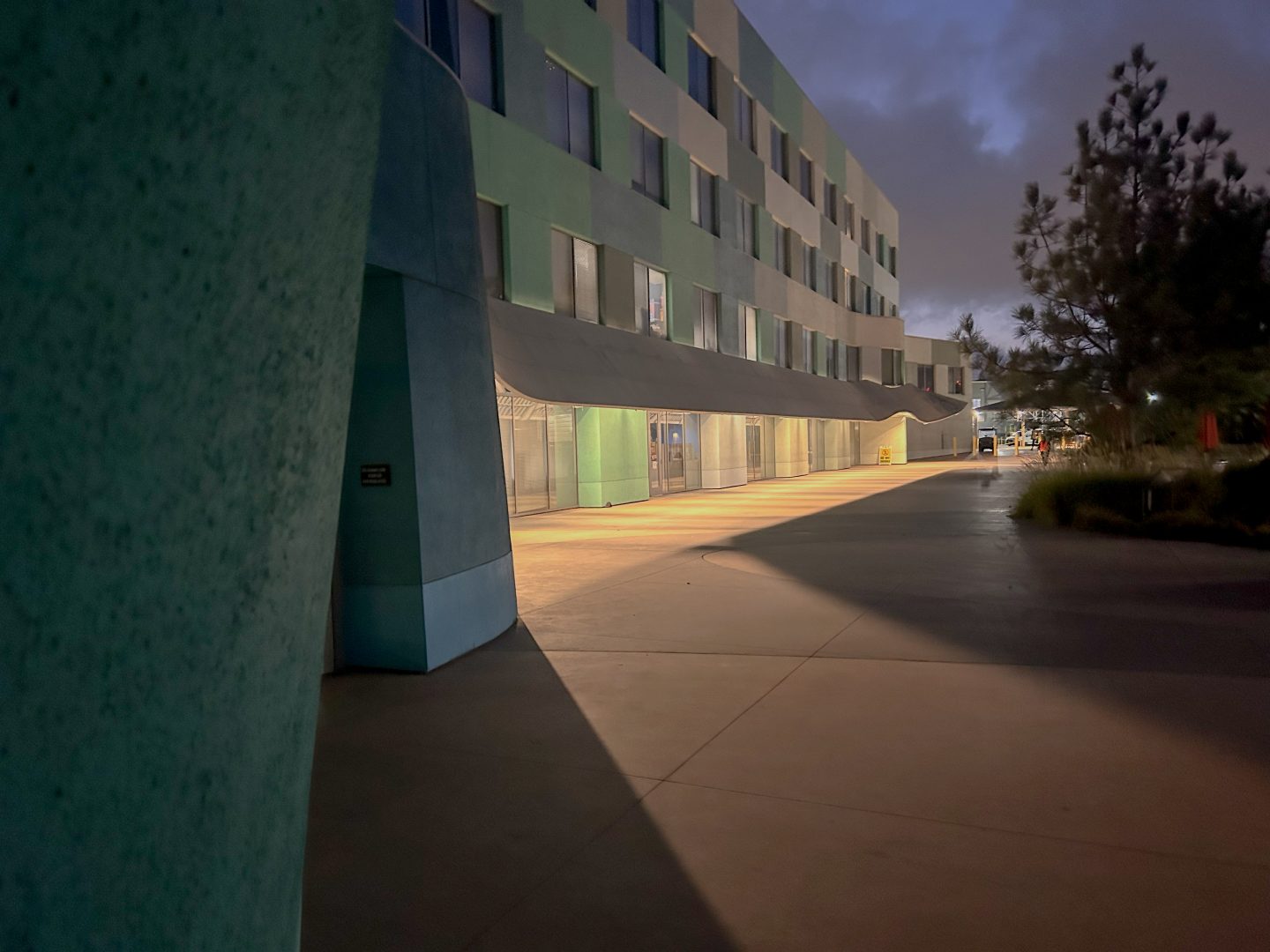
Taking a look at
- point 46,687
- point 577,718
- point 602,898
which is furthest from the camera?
point 577,718

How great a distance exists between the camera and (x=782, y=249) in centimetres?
3488

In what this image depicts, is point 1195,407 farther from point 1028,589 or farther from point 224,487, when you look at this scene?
point 224,487

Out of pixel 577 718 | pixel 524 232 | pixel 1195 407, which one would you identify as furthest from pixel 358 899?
pixel 1195 407

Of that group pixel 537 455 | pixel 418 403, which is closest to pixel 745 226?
pixel 537 455

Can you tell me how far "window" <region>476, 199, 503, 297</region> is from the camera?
17859 millimetres

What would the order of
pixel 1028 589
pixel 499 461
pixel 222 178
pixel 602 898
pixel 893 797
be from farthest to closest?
1. pixel 1028 589
2. pixel 499 461
3. pixel 893 797
4. pixel 602 898
5. pixel 222 178

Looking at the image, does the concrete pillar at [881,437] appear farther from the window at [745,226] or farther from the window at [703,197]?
the window at [703,197]

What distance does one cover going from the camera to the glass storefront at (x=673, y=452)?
27.0 metres

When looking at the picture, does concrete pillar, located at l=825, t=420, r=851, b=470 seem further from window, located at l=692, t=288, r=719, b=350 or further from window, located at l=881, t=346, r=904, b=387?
window, located at l=692, t=288, r=719, b=350

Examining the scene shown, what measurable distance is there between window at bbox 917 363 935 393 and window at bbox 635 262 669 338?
3774cm

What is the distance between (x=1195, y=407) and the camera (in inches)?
679

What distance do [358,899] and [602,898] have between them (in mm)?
973

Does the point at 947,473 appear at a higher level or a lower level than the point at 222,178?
lower

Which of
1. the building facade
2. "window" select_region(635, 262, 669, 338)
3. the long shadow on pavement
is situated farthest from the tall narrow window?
the long shadow on pavement
